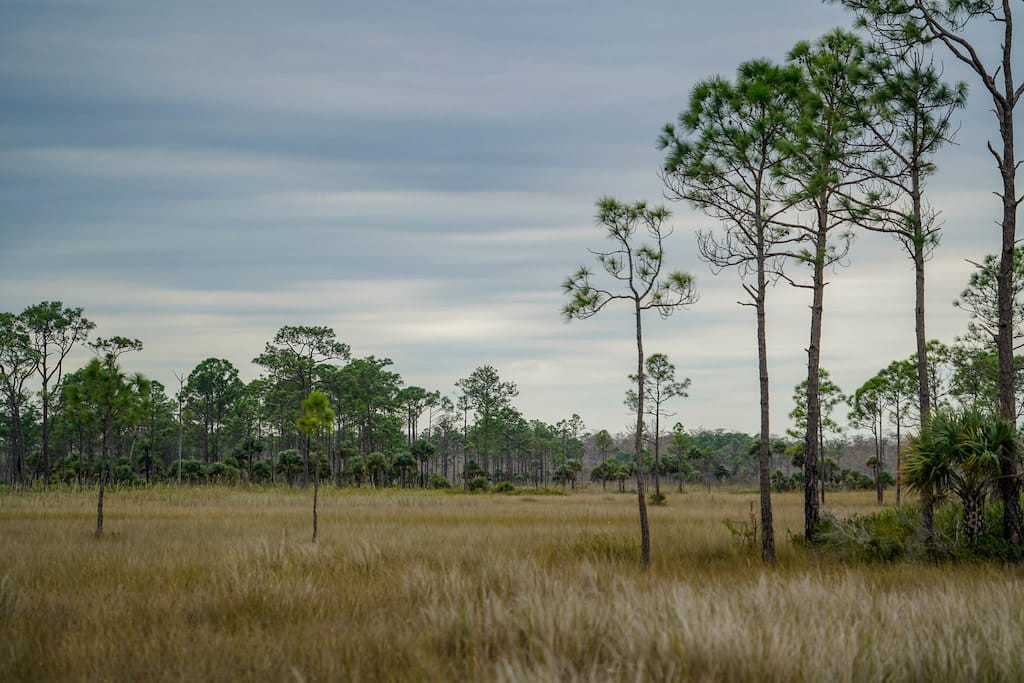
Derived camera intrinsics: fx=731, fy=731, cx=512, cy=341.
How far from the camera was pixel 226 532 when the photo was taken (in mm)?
21891

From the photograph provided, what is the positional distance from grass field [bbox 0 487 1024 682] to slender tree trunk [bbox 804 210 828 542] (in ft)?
9.42

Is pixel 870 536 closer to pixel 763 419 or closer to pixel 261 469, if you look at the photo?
pixel 763 419

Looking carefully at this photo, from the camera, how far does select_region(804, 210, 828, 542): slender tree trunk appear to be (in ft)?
58.9

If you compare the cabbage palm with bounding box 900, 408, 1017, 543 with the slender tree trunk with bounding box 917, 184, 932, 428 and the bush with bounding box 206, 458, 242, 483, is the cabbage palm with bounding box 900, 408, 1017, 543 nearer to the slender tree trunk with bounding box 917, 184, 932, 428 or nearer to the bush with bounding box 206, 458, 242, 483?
the slender tree trunk with bounding box 917, 184, 932, 428

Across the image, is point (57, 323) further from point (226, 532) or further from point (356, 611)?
point (356, 611)

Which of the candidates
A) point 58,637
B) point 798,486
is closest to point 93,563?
point 58,637

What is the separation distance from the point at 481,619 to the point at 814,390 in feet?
43.6

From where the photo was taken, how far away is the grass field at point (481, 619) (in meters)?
6.36

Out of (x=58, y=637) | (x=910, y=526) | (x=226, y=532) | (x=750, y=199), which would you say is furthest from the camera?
(x=226, y=532)

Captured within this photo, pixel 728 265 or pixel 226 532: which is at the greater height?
pixel 728 265

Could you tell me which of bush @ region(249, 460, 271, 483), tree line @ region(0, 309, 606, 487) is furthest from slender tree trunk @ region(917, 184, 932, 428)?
bush @ region(249, 460, 271, 483)

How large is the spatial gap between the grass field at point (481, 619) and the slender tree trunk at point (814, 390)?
9.42ft

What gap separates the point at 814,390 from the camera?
1841cm

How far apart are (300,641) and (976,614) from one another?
7.07 m
